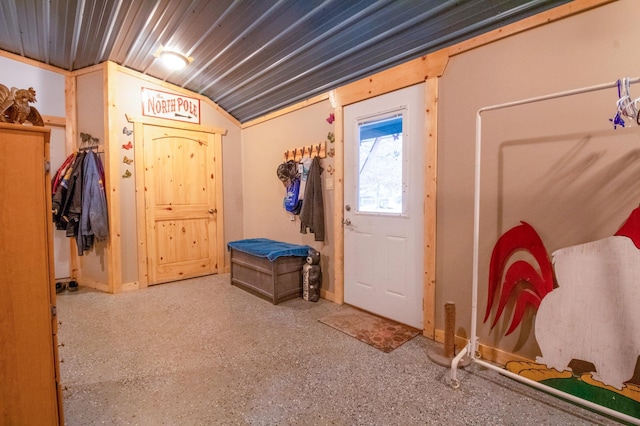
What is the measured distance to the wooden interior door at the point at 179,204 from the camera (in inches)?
Answer: 146

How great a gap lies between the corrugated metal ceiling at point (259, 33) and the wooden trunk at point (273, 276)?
6.35ft

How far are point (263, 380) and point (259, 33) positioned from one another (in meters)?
2.66

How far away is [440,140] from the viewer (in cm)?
225

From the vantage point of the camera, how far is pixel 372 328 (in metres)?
2.51

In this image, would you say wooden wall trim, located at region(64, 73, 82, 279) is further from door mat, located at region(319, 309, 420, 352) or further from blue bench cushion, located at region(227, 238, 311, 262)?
door mat, located at region(319, 309, 420, 352)

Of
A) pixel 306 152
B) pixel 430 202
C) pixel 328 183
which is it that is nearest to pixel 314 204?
pixel 328 183

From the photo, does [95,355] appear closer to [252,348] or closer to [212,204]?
[252,348]

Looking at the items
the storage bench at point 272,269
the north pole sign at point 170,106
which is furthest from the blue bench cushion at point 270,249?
the north pole sign at point 170,106

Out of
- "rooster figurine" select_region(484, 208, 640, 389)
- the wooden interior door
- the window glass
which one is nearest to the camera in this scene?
"rooster figurine" select_region(484, 208, 640, 389)

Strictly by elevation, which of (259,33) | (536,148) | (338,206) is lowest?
(338,206)

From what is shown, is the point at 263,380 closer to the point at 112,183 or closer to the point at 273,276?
the point at 273,276

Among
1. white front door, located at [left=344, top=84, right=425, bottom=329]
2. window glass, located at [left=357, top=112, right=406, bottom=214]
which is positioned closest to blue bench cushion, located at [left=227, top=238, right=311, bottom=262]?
white front door, located at [left=344, top=84, right=425, bottom=329]

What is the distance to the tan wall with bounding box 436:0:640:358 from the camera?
1.56 metres

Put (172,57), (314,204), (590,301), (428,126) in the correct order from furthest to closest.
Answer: (314,204) < (172,57) < (428,126) < (590,301)
